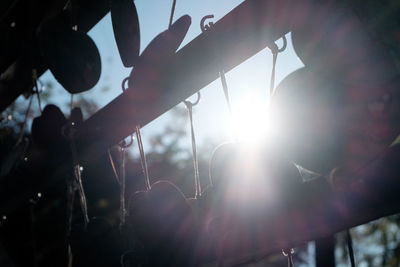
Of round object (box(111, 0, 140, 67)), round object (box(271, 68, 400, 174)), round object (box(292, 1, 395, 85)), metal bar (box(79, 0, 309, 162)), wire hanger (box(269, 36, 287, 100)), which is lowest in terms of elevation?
round object (box(271, 68, 400, 174))

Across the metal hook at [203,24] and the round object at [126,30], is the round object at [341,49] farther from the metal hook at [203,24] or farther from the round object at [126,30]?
the round object at [126,30]

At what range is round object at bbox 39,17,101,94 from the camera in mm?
1067

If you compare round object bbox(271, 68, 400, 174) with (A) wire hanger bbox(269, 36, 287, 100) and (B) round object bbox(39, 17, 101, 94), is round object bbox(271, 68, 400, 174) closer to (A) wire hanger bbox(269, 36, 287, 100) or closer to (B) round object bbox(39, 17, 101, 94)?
(A) wire hanger bbox(269, 36, 287, 100)

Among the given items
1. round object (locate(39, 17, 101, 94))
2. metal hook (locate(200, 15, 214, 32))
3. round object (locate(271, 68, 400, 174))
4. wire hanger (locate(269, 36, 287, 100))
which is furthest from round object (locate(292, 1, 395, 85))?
round object (locate(39, 17, 101, 94))

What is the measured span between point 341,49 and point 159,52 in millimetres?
468

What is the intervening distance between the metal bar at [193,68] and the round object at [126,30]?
0.31 ft

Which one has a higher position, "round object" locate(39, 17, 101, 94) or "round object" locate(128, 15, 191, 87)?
"round object" locate(39, 17, 101, 94)

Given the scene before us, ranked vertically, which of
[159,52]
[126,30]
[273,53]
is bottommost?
[273,53]

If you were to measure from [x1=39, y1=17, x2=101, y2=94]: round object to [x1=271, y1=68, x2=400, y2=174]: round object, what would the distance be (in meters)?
0.74

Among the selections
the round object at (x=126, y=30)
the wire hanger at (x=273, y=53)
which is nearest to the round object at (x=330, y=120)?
the wire hanger at (x=273, y=53)

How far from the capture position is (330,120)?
18.2 inches

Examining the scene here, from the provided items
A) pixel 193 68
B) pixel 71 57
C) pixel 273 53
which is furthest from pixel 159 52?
pixel 71 57

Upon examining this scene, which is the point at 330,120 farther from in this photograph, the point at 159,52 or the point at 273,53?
the point at 159,52

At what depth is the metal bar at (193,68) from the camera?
731mm
